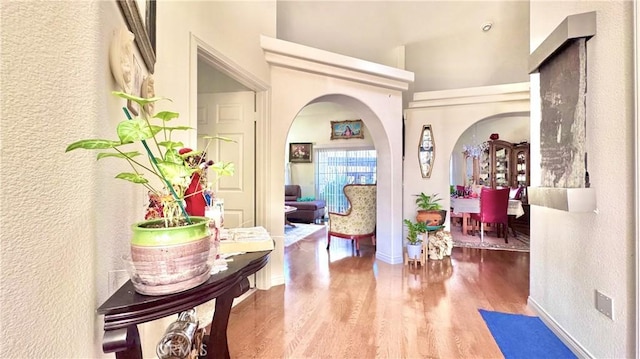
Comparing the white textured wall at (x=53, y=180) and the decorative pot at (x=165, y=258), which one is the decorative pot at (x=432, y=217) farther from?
the white textured wall at (x=53, y=180)

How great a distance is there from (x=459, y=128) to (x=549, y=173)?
252cm

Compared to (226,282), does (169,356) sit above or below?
below

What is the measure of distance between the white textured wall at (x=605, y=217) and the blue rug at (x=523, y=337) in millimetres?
138

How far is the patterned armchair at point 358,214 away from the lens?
166 inches

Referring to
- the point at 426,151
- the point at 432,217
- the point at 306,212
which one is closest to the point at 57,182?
the point at 432,217

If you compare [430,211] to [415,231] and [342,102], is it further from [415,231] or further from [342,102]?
[342,102]

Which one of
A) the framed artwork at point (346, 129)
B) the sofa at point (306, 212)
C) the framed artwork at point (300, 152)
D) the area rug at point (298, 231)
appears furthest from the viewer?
the framed artwork at point (300, 152)

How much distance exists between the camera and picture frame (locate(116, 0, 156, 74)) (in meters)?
0.99

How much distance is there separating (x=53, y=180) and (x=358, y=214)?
12.6 ft

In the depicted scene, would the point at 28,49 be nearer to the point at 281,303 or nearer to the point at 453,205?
the point at 281,303

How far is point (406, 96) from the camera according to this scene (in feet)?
17.5

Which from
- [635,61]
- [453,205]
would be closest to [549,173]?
[635,61]

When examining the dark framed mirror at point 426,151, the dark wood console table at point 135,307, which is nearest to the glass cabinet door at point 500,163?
the dark framed mirror at point 426,151

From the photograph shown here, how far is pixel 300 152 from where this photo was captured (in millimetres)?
8000
